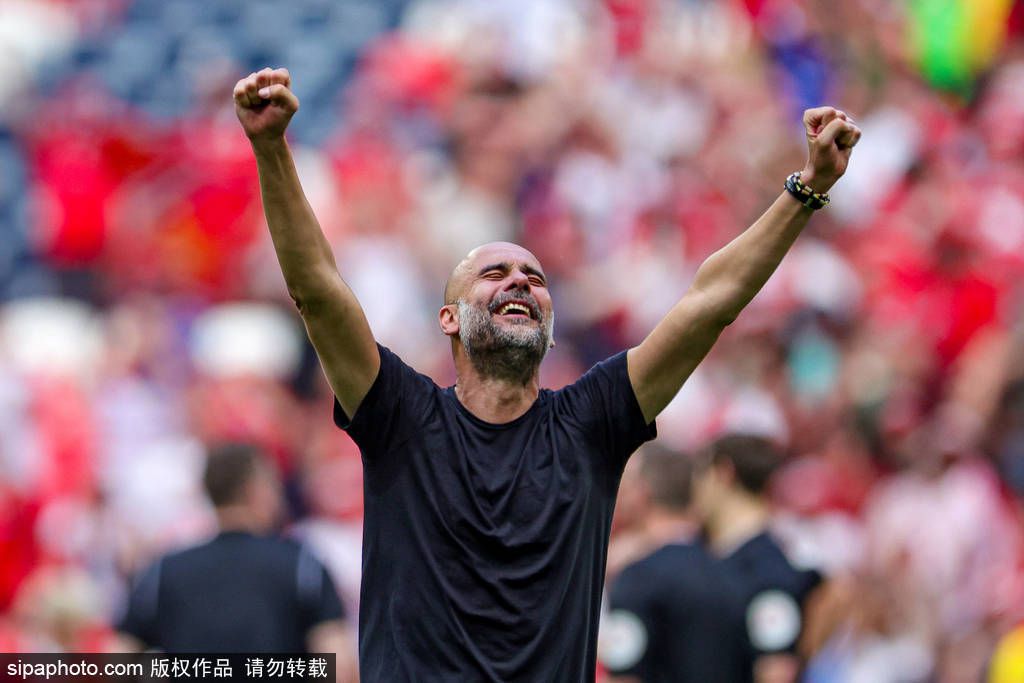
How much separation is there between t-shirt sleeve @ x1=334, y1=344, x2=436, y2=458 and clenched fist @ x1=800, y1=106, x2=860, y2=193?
107 cm

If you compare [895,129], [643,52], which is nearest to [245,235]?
[643,52]

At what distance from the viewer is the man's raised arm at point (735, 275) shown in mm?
3791

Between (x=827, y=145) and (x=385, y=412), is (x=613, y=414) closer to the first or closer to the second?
(x=385, y=412)

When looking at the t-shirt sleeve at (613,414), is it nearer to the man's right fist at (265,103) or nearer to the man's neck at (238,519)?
the man's right fist at (265,103)

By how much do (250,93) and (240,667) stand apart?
8.62 ft

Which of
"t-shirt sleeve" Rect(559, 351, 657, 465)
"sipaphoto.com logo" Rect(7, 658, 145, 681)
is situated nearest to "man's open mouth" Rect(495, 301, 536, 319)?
"t-shirt sleeve" Rect(559, 351, 657, 465)

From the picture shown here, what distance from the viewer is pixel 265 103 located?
11.6 ft

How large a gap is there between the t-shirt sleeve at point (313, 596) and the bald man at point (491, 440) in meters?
1.96

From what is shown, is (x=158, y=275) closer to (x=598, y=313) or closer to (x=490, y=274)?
(x=598, y=313)

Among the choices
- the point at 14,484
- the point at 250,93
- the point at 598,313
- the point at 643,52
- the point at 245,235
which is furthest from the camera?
the point at 643,52

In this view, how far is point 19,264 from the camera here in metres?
11.1

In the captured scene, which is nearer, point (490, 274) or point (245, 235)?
point (490, 274)

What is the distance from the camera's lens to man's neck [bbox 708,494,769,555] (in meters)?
6.59

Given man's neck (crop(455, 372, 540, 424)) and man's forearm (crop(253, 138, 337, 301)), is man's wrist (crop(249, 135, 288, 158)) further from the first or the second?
man's neck (crop(455, 372, 540, 424))
